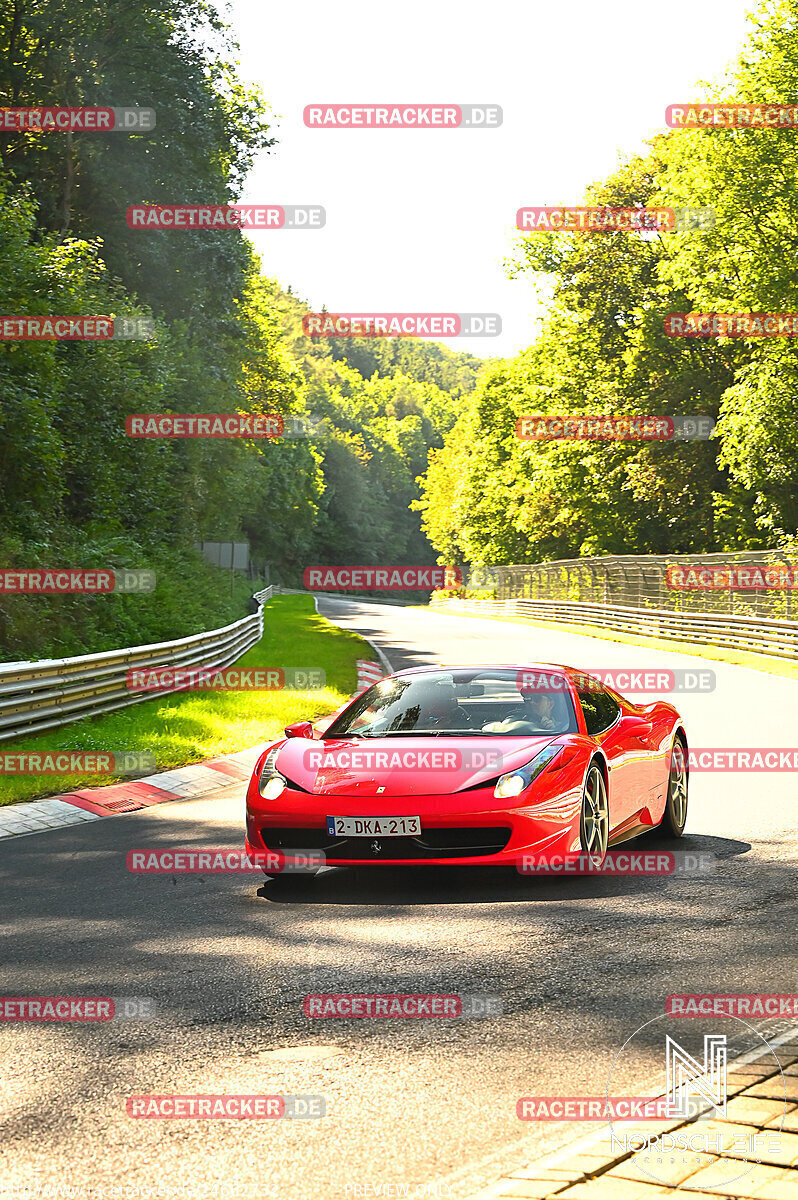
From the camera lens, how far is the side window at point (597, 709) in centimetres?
875

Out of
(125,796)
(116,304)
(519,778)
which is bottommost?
(125,796)

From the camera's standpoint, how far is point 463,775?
25.3ft

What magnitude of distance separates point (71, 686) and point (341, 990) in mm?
10328

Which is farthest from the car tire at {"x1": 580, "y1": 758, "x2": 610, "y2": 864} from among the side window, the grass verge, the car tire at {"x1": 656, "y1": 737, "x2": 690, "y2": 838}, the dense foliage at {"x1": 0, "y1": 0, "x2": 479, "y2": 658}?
the dense foliage at {"x1": 0, "y1": 0, "x2": 479, "y2": 658}

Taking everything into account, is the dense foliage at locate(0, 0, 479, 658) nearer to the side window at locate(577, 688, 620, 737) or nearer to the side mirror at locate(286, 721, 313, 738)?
the side mirror at locate(286, 721, 313, 738)

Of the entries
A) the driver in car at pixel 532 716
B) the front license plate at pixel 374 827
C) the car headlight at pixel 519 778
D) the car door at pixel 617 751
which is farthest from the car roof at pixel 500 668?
the front license plate at pixel 374 827

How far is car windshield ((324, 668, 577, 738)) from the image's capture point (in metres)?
8.52

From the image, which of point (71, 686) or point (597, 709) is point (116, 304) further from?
point (597, 709)

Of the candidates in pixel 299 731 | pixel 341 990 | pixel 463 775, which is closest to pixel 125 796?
pixel 299 731

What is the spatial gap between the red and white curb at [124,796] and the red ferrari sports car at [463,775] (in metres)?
3.30

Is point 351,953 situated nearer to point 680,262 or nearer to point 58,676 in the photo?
point 58,676

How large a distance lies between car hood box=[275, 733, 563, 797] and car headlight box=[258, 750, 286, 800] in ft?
0.14

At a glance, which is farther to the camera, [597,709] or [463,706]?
[597,709]

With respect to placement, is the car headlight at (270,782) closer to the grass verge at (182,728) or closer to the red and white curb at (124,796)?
the red and white curb at (124,796)
